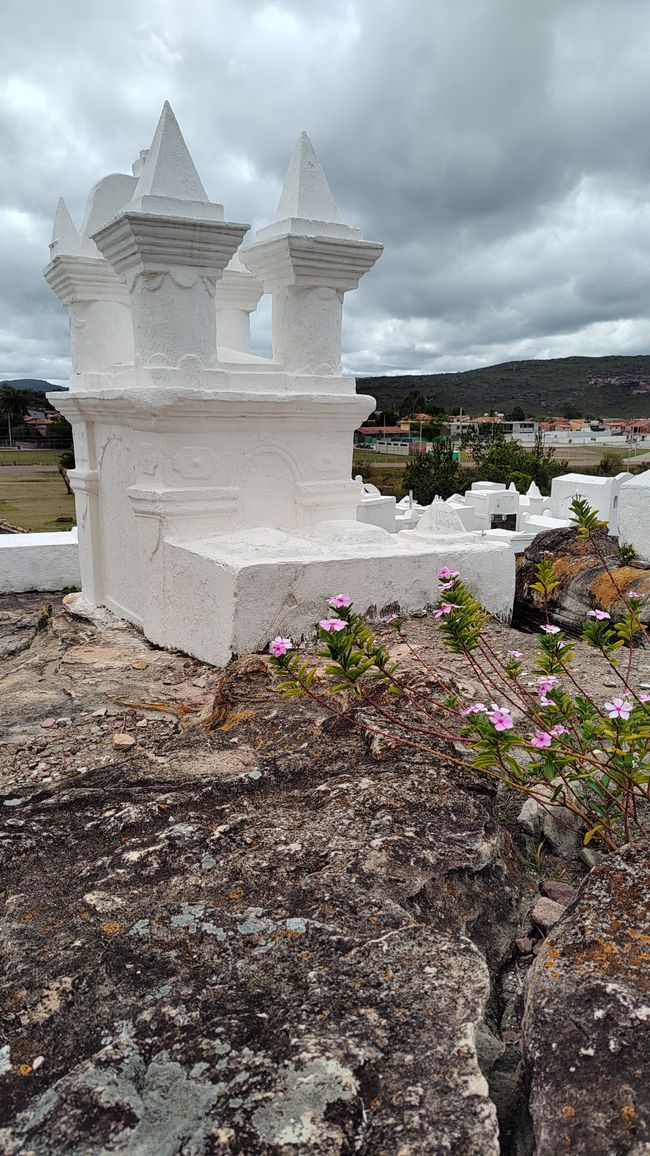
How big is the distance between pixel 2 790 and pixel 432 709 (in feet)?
6.50

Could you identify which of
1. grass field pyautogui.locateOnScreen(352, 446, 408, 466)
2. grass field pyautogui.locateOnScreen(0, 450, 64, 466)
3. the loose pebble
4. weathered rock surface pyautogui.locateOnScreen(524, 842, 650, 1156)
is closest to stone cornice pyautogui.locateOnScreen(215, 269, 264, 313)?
the loose pebble

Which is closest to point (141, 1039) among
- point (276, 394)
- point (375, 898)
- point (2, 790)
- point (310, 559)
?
point (375, 898)

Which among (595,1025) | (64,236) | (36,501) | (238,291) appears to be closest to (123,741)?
(595,1025)

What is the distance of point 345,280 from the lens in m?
6.90

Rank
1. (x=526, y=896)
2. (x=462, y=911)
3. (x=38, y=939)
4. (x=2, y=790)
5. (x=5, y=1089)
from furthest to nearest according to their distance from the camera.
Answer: (x=2, y=790) → (x=526, y=896) → (x=462, y=911) → (x=38, y=939) → (x=5, y=1089)

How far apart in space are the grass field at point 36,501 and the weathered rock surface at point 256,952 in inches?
965

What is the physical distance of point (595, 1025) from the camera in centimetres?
164

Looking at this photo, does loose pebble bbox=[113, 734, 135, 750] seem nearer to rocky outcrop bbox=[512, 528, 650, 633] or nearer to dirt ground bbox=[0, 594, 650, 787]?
dirt ground bbox=[0, 594, 650, 787]

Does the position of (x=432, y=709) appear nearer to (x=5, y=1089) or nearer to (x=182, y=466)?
(x=5, y=1089)

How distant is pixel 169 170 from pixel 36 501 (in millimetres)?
28908

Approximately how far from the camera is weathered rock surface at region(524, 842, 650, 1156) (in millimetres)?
1451

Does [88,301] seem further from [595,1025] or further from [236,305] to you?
[595,1025]

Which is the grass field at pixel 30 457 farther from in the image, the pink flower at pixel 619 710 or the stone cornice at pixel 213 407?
the pink flower at pixel 619 710

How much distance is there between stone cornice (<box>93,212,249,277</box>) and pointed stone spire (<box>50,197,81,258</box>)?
75.4 inches
